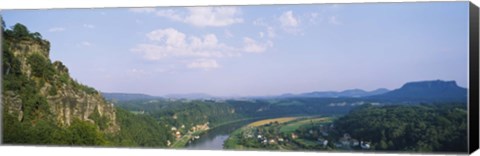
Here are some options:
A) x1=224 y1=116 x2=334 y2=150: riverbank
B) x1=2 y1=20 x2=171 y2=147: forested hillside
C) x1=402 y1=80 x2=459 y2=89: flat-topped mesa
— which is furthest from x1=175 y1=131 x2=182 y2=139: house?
x1=402 y1=80 x2=459 y2=89: flat-topped mesa

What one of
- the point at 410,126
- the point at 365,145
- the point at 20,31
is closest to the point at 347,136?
the point at 365,145

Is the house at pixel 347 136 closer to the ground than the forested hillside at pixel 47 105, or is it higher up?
closer to the ground

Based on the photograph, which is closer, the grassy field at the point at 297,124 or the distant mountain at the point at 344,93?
the distant mountain at the point at 344,93

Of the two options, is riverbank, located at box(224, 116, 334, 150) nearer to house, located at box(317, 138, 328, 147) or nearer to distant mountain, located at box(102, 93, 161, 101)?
house, located at box(317, 138, 328, 147)

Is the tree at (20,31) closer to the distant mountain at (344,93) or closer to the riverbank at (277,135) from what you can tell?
the riverbank at (277,135)

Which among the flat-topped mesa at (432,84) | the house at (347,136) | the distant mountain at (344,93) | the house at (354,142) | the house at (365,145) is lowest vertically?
the house at (365,145)

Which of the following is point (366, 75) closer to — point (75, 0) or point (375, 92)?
point (375, 92)

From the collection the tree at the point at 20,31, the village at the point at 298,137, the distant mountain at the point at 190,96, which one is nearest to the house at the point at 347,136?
the village at the point at 298,137

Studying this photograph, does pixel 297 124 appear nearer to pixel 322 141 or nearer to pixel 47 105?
pixel 322 141
